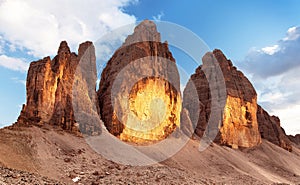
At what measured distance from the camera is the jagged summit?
61.7 m

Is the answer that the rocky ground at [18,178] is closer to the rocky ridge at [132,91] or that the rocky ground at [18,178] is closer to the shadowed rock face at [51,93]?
the shadowed rock face at [51,93]

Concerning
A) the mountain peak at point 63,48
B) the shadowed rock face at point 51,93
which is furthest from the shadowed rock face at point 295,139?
the shadowed rock face at point 51,93

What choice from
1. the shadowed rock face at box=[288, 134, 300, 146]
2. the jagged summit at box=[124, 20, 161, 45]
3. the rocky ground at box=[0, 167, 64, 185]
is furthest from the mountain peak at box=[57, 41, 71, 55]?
the shadowed rock face at box=[288, 134, 300, 146]

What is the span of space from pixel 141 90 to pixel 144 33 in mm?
14492

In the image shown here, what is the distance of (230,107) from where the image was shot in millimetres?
76188

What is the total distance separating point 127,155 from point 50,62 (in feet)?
54.4

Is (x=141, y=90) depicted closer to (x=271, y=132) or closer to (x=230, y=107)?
(x=230, y=107)

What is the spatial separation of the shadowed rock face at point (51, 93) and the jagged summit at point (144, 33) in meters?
21.6

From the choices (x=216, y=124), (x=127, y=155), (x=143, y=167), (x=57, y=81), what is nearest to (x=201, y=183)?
(x=143, y=167)

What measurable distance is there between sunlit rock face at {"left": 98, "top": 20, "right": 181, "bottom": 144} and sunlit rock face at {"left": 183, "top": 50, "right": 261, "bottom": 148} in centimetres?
1732

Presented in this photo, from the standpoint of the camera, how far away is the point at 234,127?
2943 inches

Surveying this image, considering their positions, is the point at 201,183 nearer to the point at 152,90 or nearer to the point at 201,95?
the point at 152,90

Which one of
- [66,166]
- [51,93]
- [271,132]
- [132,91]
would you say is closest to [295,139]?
[271,132]

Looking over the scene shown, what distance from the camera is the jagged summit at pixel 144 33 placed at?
61.7 meters
